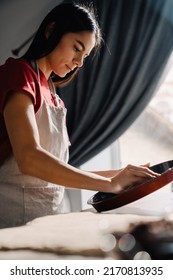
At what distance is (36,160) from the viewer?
718mm

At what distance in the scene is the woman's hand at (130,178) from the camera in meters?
0.75

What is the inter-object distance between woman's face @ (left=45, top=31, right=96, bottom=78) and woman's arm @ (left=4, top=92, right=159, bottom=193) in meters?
0.23

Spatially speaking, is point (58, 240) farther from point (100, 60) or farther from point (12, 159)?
point (100, 60)

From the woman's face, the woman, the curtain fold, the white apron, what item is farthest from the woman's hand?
the curtain fold

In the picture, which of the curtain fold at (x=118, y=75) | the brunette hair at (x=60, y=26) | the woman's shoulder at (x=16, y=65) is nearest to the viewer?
the woman's shoulder at (x=16, y=65)

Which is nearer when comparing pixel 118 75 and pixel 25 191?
pixel 25 191

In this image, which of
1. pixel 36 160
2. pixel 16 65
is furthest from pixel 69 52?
pixel 36 160

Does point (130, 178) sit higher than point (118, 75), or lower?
higher

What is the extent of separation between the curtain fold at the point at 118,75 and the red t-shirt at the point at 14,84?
0.89 m

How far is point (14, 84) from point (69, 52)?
23 cm

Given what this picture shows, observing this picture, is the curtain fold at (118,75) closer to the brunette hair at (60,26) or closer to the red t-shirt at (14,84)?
the brunette hair at (60,26)

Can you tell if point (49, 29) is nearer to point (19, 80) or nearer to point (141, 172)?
point (19, 80)

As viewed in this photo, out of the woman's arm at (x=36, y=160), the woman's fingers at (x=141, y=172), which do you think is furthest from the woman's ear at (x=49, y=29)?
the woman's fingers at (x=141, y=172)
